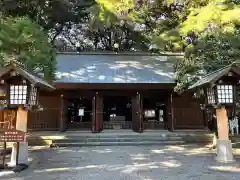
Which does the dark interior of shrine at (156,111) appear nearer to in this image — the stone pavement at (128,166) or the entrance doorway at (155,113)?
the entrance doorway at (155,113)

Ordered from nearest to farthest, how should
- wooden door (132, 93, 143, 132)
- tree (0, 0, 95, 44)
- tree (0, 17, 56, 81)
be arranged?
tree (0, 17, 56, 81)
wooden door (132, 93, 143, 132)
tree (0, 0, 95, 44)

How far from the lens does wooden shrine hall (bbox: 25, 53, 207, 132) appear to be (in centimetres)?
1213

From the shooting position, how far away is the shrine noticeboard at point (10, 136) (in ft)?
20.0

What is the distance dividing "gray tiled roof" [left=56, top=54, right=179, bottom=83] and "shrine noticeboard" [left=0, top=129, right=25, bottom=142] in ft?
17.2

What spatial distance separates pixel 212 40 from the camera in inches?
353

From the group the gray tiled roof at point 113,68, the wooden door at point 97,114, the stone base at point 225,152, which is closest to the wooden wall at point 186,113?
the gray tiled roof at point 113,68

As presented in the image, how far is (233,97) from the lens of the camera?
7.16 meters

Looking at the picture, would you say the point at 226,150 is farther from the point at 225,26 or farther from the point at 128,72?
the point at 128,72

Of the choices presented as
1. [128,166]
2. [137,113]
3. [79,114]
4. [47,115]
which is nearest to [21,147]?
[128,166]

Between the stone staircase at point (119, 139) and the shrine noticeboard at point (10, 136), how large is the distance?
13.3ft

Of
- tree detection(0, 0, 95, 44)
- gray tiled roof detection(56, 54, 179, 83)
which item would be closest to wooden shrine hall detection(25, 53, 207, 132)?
gray tiled roof detection(56, 54, 179, 83)

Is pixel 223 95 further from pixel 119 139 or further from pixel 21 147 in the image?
pixel 21 147

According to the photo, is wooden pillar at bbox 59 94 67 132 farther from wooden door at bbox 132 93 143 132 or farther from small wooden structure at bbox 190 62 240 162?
small wooden structure at bbox 190 62 240 162

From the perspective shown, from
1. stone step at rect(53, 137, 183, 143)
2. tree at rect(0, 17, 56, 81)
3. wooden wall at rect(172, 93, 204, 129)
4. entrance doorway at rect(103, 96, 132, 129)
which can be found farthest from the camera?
entrance doorway at rect(103, 96, 132, 129)
